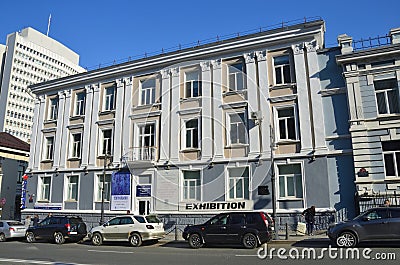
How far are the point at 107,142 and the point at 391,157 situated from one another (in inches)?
749

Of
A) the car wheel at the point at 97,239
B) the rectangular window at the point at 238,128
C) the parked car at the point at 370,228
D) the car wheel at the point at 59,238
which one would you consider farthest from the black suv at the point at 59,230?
the parked car at the point at 370,228

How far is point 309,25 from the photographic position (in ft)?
68.1

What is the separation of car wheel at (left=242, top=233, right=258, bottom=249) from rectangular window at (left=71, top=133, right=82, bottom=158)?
56.9ft

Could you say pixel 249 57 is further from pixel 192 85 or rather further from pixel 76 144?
pixel 76 144

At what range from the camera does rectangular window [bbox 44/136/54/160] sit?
28594mm

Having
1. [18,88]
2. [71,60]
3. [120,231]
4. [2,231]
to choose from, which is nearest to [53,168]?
[2,231]

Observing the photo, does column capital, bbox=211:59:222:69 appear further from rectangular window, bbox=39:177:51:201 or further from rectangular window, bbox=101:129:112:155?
rectangular window, bbox=39:177:51:201

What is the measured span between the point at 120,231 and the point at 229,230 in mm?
5824

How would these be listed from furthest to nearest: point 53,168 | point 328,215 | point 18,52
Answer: point 18,52 → point 53,168 → point 328,215

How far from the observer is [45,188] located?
27797 mm

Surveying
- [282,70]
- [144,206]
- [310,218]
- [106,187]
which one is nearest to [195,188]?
[144,206]

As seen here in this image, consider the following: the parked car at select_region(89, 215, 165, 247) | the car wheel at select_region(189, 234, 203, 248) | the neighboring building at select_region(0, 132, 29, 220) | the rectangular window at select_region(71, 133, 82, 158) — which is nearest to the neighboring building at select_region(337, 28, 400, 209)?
the car wheel at select_region(189, 234, 203, 248)

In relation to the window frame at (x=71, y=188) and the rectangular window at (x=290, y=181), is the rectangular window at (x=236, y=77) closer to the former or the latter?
the rectangular window at (x=290, y=181)

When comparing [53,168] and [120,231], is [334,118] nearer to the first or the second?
[120,231]
